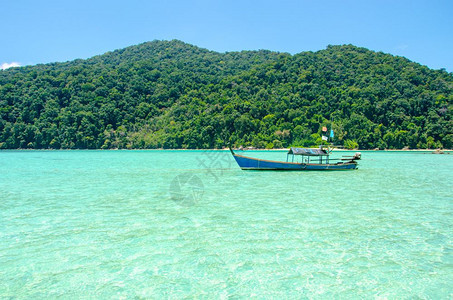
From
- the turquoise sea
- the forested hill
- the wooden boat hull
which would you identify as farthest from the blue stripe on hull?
the forested hill

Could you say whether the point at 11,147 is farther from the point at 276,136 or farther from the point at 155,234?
the point at 155,234

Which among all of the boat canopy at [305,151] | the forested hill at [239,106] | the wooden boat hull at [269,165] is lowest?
the wooden boat hull at [269,165]

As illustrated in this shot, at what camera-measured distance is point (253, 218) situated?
997cm

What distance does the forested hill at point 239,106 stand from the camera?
81.2 m

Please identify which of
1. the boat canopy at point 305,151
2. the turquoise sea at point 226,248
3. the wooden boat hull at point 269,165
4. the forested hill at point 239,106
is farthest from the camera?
the forested hill at point 239,106

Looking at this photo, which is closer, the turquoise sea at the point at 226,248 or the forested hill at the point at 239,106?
the turquoise sea at the point at 226,248

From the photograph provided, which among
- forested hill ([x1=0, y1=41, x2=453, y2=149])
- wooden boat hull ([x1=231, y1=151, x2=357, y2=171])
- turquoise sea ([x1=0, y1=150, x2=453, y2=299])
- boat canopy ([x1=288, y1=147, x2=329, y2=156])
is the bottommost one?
turquoise sea ([x1=0, y1=150, x2=453, y2=299])

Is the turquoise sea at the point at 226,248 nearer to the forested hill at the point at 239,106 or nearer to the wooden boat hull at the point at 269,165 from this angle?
the wooden boat hull at the point at 269,165

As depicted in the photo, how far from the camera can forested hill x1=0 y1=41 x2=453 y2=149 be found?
81250 mm

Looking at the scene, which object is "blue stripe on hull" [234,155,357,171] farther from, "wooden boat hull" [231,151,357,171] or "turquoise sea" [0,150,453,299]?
"turquoise sea" [0,150,453,299]

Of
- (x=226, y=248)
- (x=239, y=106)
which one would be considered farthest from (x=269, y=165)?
(x=239, y=106)

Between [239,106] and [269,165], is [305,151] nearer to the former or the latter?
[269,165]

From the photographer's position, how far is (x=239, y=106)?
91562 mm

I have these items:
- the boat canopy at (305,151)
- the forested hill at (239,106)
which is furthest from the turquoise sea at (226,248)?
the forested hill at (239,106)
